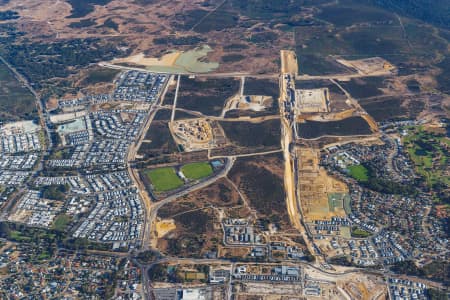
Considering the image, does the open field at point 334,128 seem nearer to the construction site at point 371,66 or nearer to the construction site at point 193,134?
the construction site at point 193,134

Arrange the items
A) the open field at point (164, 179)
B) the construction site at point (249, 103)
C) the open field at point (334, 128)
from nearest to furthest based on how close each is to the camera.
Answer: the open field at point (164, 179), the open field at point (334, 128), the construction site at point (249, 103)

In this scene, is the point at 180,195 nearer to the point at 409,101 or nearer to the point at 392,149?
the point at 392,149

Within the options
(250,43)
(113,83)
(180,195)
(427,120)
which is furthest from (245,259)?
(250,43)

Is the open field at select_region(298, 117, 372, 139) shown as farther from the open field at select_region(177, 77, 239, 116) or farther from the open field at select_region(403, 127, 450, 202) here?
the open field at select_region(177, 77, 239, 116)

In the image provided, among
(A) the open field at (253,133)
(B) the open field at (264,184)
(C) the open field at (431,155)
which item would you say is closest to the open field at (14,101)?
(A) the open field at (253,133)

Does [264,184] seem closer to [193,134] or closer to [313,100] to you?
[193,134]

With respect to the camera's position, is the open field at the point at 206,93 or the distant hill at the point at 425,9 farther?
the distant hill at the point at 425,9
